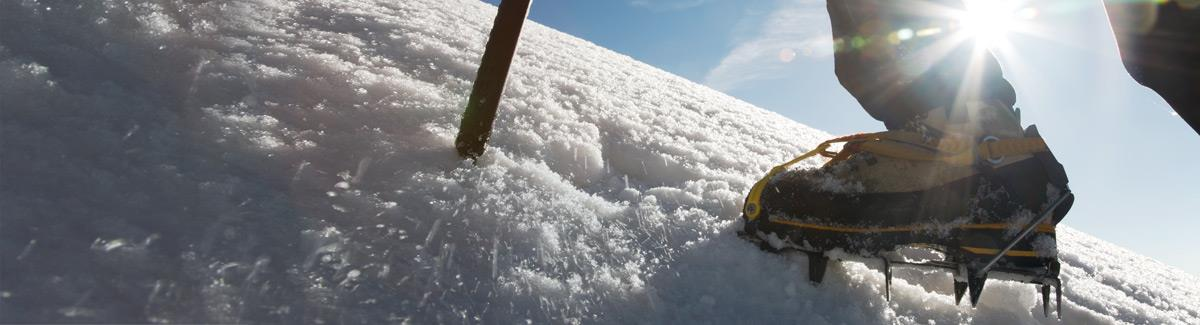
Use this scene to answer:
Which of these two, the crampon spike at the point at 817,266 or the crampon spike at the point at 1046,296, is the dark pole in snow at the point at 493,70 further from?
the crampon spike at the point at 1046,296

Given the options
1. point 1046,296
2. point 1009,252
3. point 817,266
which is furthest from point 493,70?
point 1046,296

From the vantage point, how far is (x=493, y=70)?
1.42 meters

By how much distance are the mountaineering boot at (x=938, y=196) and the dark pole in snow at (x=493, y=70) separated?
27.1 inches

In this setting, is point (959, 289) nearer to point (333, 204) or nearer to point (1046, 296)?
point (1046, 296)

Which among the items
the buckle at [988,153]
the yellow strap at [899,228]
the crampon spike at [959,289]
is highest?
the buckle at [988,153]

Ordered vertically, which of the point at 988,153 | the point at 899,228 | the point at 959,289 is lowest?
the point at 959,289

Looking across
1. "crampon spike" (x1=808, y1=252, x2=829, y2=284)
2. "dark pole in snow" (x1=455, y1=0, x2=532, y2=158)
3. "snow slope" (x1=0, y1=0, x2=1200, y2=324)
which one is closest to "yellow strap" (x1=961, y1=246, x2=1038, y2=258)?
"snow slope" (x1=0, y1=0, x2=1200, y2=324)

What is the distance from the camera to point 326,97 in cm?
157

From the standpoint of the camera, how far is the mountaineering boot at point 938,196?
1.39m

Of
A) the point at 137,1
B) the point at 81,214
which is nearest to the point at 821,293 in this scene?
the point at 81,214

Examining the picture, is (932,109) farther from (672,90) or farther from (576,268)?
(672,90)

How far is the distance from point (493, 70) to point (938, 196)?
109cm

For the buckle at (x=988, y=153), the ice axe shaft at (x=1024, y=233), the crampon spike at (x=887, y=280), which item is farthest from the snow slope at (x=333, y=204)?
the buckle at (x=988, y=153)

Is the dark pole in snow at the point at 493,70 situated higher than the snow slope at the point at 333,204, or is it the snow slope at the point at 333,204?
the dark pole in snow at the point at 493,70
